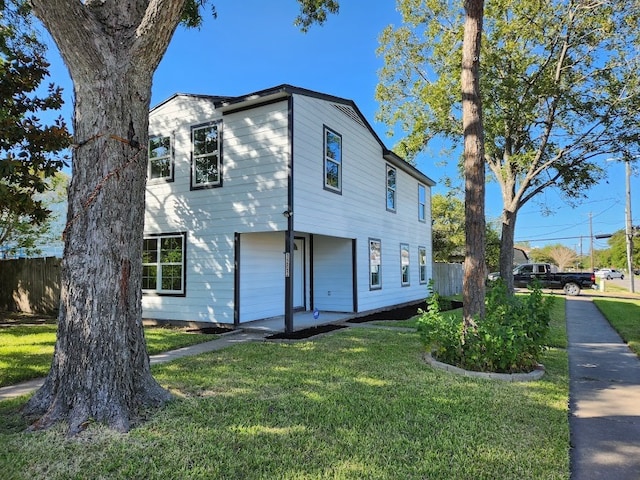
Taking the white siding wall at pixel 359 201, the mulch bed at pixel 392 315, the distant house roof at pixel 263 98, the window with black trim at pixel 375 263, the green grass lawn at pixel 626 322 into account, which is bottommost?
the green grass lawn at pixel 626 322

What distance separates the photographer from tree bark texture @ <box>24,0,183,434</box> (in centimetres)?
358

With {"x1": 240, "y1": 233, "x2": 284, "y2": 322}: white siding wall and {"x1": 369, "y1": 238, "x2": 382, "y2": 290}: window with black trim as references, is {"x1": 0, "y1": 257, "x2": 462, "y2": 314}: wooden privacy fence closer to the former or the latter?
{"x1": 240, "y1": 233, "x2": 284, "y2": 322}: white siding wall

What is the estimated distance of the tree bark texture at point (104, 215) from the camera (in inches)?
141

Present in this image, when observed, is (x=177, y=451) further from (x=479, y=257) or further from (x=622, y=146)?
(x=622, y=146)

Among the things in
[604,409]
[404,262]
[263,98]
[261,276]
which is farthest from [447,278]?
[604,409]

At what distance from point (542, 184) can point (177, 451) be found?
49.1ft

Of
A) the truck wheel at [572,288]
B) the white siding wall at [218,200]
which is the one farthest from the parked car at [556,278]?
the white siding wall at [218,200]

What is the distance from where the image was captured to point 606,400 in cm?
469

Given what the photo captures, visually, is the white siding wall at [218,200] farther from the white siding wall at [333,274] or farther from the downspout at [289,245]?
the white siding wall at [333,274]

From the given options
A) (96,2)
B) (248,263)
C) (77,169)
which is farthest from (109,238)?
(248,263)

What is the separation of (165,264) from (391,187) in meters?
8.23

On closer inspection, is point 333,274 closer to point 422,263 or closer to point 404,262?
point 404,262

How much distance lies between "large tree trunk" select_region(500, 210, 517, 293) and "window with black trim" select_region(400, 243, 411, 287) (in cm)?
349

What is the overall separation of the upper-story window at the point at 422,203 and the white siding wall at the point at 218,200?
9737 mm
